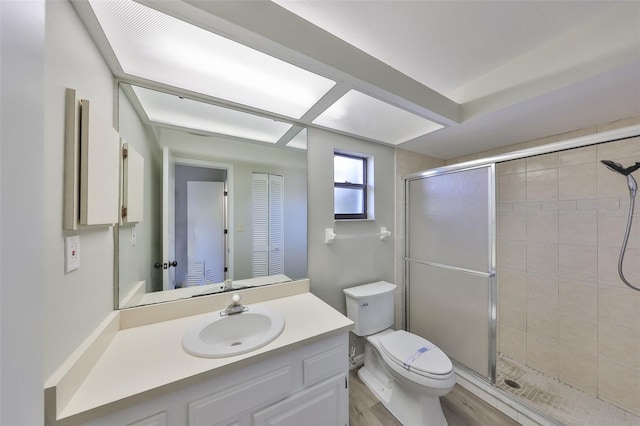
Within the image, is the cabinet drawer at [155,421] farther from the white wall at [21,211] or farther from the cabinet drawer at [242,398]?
the white wall at [21,211]

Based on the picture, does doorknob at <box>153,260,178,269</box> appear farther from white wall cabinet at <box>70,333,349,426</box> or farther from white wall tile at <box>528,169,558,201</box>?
white wall tile at <box>528,169,558,201</box>

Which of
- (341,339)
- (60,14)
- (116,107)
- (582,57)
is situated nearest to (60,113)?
(60,14)

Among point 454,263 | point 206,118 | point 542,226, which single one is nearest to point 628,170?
point 542,226

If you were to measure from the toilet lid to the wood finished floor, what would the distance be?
1.37 feet

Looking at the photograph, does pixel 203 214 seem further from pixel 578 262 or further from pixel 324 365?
pixel 578 262

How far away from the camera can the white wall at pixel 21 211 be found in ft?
1.14

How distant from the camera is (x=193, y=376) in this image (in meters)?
0.77

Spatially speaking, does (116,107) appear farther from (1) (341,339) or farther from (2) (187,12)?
(1) (341,339)

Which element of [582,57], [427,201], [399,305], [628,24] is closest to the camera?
[628,24]

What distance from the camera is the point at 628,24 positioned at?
3.05ft

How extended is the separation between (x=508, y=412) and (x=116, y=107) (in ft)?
9.88

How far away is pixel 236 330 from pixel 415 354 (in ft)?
3.83

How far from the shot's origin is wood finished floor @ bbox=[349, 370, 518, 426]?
145 centimetres

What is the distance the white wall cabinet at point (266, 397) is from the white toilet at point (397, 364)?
490 millimetres
